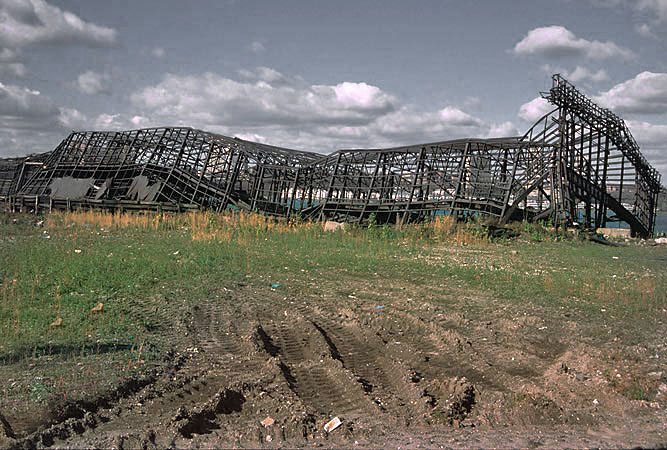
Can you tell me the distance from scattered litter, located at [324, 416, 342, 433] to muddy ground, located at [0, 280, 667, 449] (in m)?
0.03

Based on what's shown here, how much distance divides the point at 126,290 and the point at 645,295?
308 inches

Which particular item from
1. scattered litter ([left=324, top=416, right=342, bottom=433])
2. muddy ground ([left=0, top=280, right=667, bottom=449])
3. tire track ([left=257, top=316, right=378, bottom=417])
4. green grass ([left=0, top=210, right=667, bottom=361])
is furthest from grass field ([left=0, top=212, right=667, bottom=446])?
scattered litter ([left=324, top=416, right=342, bottom=433])

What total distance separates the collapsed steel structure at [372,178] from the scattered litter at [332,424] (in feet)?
49.1

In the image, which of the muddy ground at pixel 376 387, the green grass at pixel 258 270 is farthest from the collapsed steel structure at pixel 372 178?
the muddy ground at pixel 376 387

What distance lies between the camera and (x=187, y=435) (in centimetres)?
374

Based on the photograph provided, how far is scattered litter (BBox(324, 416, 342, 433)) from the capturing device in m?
3.86

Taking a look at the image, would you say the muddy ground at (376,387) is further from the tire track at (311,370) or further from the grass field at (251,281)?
the grass field at (251,281)

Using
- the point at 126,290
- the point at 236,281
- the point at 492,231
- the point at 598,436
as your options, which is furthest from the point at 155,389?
the point at 492,231

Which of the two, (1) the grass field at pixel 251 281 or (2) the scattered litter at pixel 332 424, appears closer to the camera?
(2) the scattered litter at pixel 332 424

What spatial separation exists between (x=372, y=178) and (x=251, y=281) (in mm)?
12702

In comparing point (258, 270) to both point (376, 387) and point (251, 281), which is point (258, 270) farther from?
point (376, 387)

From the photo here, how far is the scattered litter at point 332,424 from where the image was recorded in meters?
3.86

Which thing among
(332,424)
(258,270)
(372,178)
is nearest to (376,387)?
(332,424)

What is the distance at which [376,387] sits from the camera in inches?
186
